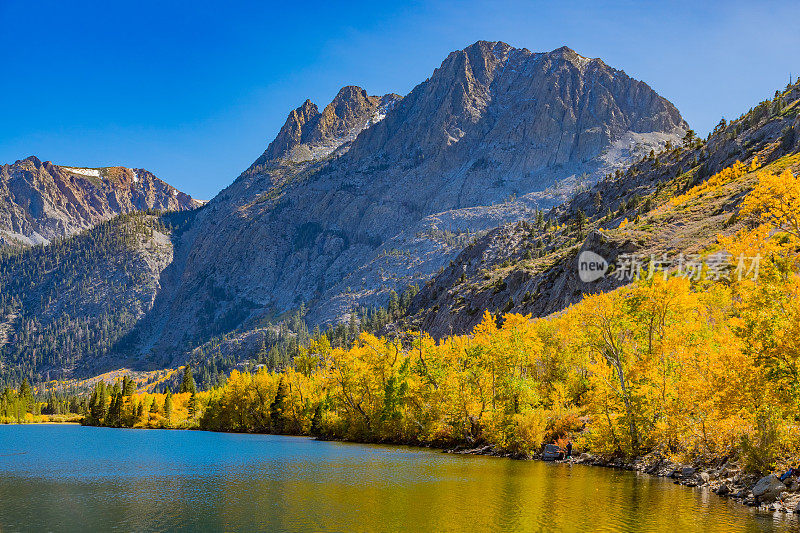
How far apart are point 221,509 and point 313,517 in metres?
6.57

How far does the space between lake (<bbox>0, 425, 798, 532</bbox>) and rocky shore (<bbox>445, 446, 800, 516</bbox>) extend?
126cm

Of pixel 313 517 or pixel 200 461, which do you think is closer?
pixel 313 517

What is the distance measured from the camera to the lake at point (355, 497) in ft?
95.1

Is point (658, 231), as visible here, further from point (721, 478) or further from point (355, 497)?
point (355, 497)

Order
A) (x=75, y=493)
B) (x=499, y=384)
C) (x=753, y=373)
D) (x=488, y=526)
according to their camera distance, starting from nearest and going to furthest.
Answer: (x=488, y=526)
(x=753, y=373)
(x=75, y=493)
(x=499, y=384)

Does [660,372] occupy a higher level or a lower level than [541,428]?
higher

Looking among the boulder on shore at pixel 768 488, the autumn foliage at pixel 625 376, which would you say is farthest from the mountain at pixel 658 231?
the boulder on shore at pixel 768 488

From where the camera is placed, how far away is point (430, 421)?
236ft

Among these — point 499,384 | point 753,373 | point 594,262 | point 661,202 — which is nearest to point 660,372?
point 753,373

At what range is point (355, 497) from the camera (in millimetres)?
36938

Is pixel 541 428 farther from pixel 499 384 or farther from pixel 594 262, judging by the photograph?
pixel 594 262

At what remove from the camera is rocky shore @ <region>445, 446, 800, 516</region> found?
104ft

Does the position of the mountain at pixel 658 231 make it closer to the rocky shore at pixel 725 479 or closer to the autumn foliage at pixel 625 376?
the autumn foliage at pixel 625 376

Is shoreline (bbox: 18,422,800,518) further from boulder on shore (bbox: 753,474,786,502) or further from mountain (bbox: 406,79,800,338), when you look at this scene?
mountain (bbox: 406,79,800,338)
